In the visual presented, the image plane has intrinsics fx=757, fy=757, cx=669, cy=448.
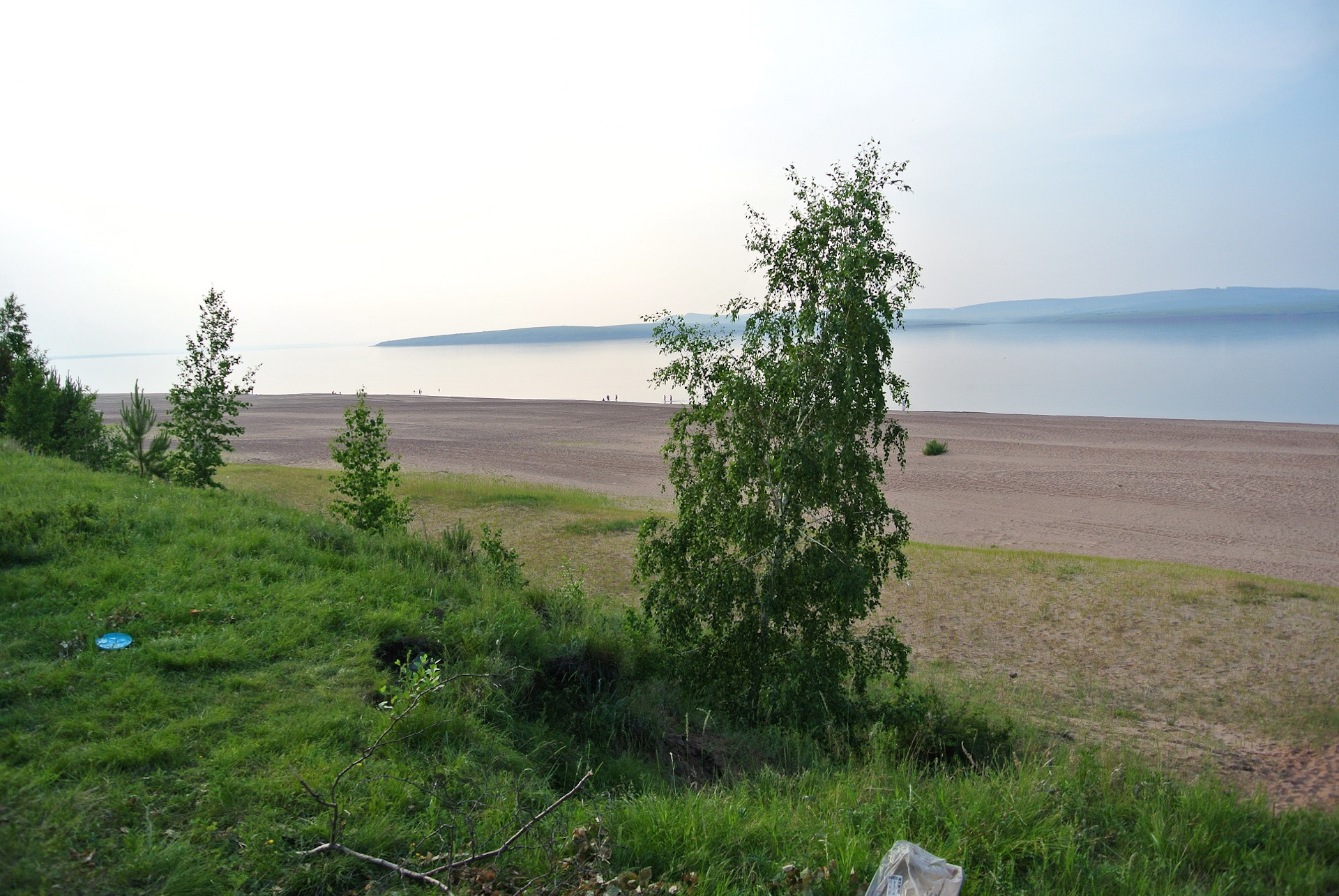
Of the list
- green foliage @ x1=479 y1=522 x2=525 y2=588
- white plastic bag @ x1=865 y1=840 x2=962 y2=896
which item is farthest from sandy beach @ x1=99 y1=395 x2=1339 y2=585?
white plastic bag @ x1=865 y1=840 x2=962 y2=896

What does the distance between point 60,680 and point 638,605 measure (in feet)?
26.8

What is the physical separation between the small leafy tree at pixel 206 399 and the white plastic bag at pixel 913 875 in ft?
43.0

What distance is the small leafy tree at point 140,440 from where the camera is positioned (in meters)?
13.8

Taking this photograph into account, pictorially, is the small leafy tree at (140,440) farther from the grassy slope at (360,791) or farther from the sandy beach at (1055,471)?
the sandy beach at (1055,471)

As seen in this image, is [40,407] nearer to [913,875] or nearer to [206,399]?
[206,399]

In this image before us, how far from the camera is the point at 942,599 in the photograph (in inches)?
552

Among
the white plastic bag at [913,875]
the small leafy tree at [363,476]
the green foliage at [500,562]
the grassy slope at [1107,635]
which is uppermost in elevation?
the small leafy tree at [363,476]

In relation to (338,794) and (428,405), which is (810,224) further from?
(428,405)

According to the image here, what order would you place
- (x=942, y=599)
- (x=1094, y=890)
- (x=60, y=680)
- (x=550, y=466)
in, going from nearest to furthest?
(x=1094, y=890) → (x=60, y=680) → (x=942, y=599) → (x=550, y=466)

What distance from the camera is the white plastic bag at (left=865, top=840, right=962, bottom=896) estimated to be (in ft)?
12.6

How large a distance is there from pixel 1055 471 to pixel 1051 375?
49.2 metres

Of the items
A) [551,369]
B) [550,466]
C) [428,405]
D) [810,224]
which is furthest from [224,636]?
[551,369]

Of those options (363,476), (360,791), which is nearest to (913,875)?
(360,791)

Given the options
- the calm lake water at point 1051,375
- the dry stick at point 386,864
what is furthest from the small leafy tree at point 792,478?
the calm lake water at point 1051,375
